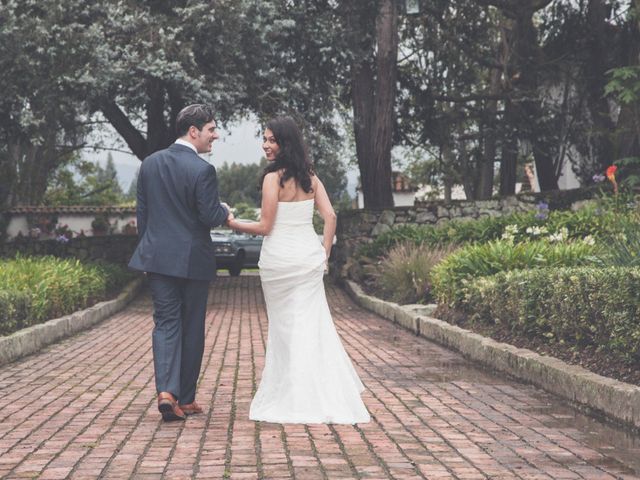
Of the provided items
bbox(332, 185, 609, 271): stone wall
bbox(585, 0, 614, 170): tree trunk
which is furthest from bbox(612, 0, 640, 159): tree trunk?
bbox(332, 185, 609, 271): stone wall

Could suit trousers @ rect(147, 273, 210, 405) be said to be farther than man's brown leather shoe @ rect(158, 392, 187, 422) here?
Yes

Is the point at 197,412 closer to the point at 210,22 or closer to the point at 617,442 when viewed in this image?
the point at 617,442

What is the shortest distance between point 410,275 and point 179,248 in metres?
10.2

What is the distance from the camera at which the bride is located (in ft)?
22.5

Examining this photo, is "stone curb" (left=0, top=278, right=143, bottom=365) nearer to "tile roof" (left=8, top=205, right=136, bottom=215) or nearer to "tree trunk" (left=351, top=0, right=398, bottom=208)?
"tree trunk" (left=351, top=0, right=398, bottom=208)

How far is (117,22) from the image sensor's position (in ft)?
61.6

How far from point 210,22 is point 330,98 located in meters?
4.34

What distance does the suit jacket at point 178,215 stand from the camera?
22.4 ft

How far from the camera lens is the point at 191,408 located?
6957mm

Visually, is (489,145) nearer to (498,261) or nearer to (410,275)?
(410,275)

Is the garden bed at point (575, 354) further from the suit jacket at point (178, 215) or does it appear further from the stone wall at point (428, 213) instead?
the stone wall at point (428, 213)

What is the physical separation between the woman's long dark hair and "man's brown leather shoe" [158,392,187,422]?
63.3 inches

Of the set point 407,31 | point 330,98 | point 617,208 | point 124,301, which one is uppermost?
point 407,31

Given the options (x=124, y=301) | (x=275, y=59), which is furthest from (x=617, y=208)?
(x=124, y=301)
